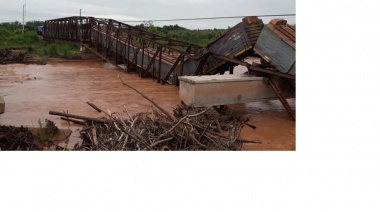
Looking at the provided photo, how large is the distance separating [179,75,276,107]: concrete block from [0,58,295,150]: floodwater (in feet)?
2.10

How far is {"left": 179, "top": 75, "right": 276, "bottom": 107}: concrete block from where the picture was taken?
350 inches

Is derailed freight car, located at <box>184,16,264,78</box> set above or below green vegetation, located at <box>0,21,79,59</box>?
below

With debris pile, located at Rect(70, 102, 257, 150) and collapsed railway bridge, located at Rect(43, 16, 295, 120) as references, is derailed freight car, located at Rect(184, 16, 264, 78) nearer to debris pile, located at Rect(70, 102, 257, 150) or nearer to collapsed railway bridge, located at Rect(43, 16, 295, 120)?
collapsed railway bridge, located at Rect(43, 16, 295, 120)

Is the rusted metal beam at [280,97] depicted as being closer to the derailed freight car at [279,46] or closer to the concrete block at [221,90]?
the concrete block at [221,90]

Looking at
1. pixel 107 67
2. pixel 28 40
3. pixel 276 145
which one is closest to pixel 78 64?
pixel 107 67

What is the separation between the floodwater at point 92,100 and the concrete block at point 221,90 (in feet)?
2.10

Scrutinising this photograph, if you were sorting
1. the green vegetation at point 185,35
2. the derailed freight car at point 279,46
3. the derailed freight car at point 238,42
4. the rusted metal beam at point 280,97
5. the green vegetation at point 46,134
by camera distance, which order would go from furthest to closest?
the green vegetation at point 185,35
the derailed freight car at point 238,42
the rusted metal beam at point 280,97
the derailed freight car at point 279,46
the green vegetation at point 46,134

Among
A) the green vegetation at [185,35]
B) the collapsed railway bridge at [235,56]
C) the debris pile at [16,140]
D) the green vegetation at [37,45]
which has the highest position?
the green vegetation at [185,35]

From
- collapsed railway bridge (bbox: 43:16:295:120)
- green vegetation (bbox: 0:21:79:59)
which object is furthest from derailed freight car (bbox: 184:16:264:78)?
green vegetation (bbox: 0:21:79:59)

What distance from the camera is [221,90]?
9.19 meters

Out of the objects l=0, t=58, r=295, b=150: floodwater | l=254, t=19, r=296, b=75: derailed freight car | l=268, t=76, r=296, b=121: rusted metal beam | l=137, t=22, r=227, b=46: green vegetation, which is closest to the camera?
l=0, t=58, r=295, b=150: floodwater

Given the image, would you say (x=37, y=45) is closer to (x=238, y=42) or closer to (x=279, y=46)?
(x=238, y=42)

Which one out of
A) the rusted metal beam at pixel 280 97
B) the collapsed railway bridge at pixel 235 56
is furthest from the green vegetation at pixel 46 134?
the rusted metal beam at pixel 280 97

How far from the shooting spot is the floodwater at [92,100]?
866 cm
